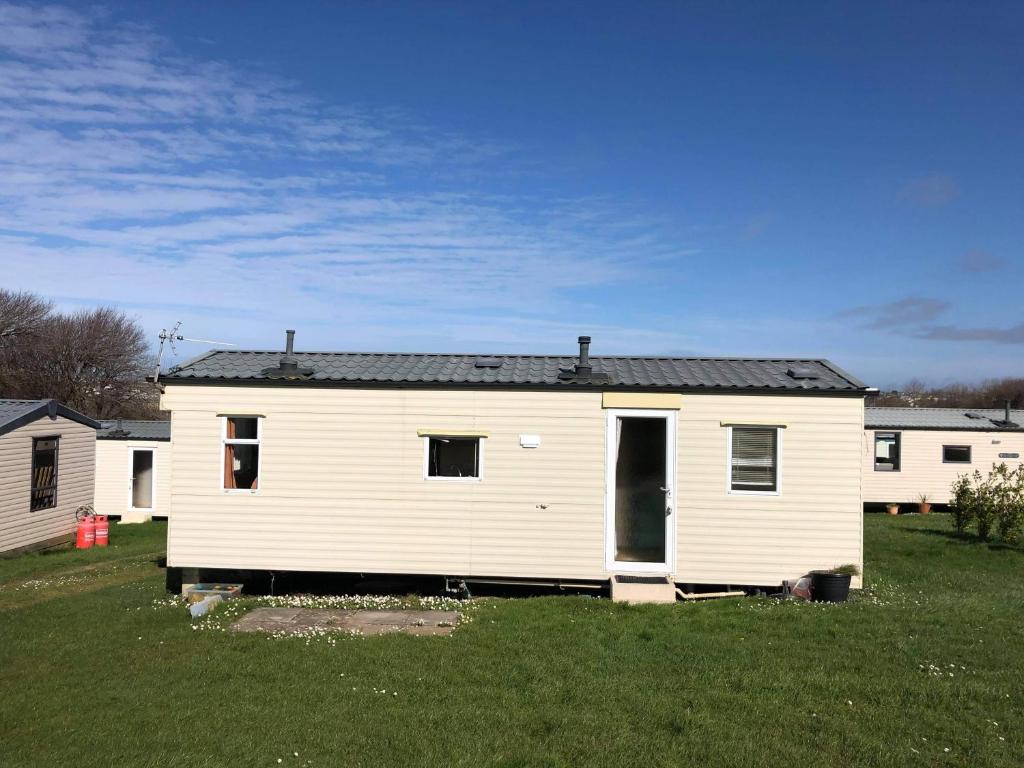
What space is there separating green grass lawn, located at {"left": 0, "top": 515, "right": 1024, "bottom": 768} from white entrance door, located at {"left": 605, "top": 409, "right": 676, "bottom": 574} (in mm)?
1222

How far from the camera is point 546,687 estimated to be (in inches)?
253

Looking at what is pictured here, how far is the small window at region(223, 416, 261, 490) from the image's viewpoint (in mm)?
10469

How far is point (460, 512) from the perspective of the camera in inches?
400

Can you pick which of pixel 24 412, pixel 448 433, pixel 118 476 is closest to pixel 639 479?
pixel 448 433

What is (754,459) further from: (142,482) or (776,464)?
(142,482)

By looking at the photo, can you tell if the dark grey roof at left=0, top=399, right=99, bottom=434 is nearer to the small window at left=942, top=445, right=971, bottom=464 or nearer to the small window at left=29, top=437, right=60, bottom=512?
the small window at left=29, top=437, right=60, bottom=512

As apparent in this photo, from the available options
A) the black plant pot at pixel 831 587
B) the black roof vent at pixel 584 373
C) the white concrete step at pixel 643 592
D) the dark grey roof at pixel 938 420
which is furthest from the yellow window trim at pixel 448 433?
the dark grey roof at pixel 938 420

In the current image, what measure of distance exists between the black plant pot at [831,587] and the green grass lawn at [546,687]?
29cm

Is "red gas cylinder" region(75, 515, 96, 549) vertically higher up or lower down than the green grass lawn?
lower down

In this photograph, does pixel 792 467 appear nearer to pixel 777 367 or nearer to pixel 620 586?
pixel 777 367

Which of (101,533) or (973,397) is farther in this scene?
(973,397)

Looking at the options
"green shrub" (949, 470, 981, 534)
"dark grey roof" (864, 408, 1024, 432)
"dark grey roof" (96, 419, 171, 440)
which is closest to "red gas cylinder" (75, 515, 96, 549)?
"dark grey roof" (96, 419, 171, 440)

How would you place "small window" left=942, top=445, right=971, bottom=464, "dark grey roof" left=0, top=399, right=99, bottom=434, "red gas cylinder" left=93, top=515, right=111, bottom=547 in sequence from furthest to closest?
"small window" left=942, top=445, right=971, bottom=464 → "red gas cylinder" left=93, top=515, right=111, bottom=547 → "dark grey roof" left=0, top=399, right=99, bottom=434

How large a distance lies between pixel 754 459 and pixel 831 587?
72.3 inches
